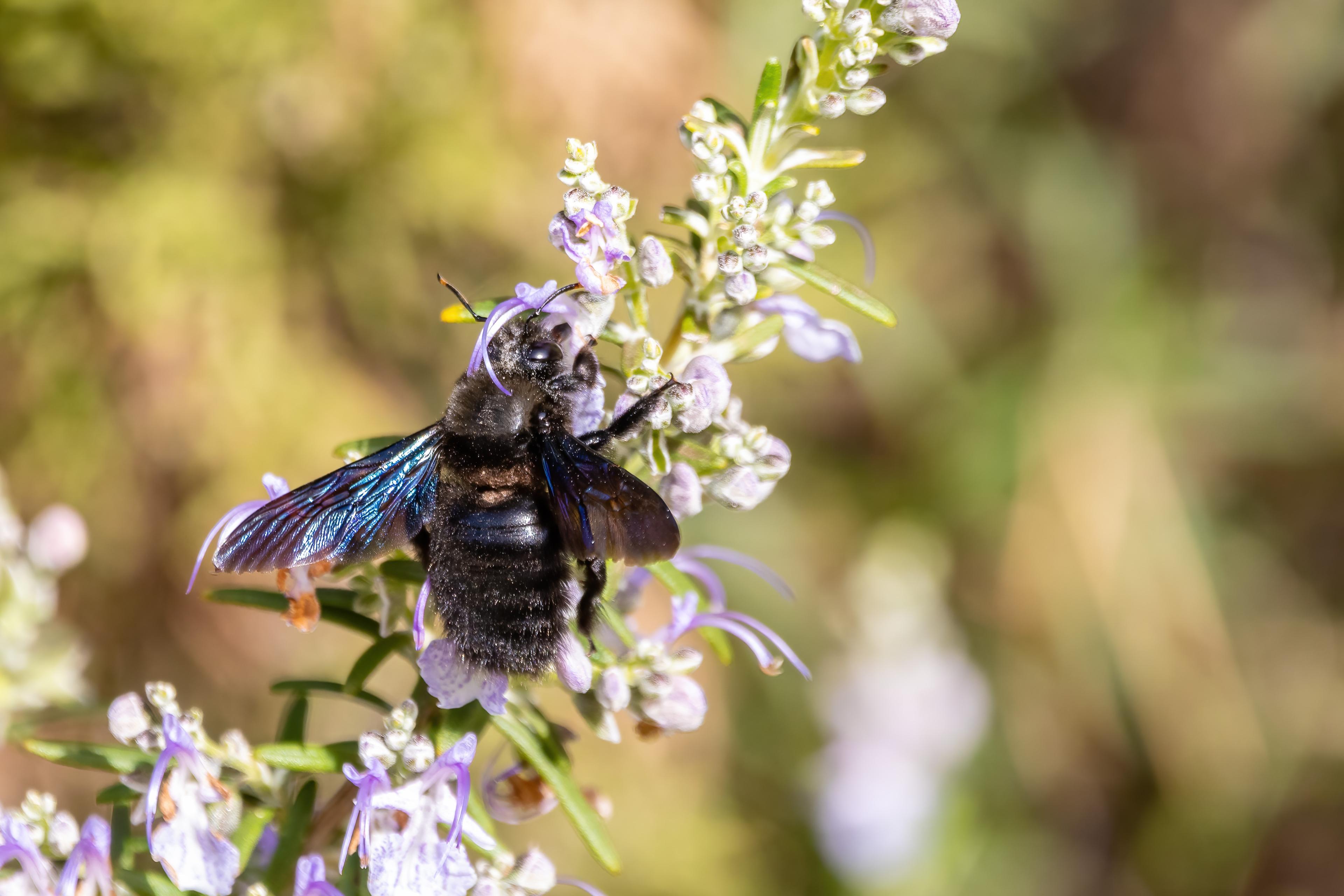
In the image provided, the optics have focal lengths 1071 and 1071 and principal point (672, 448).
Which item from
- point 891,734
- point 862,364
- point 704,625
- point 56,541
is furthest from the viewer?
point 862,364

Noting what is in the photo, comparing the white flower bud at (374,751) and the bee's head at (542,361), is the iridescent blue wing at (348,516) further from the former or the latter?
the white flower bud at (374,751)

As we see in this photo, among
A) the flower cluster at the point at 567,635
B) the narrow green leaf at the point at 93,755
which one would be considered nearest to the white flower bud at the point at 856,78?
the flower cluster at the point at 567,635

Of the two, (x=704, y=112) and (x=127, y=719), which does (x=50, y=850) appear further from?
(x=704, y=112)

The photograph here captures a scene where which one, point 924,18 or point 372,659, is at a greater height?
point 924,18

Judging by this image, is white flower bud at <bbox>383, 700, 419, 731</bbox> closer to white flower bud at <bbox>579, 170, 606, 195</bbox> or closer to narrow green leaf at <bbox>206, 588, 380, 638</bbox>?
narrow green leaf at <bbox>206, 588, 380, 638</bbox>

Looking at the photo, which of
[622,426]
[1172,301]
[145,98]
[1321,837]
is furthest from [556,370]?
[1321,837]

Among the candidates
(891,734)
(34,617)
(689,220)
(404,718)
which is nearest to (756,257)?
(689,220)

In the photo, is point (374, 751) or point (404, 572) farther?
point (404, 572)
